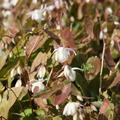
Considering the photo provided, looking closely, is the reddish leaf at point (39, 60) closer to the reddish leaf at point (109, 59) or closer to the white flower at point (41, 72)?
the white flower at point (41, 72)

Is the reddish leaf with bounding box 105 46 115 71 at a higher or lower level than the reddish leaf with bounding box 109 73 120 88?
higher

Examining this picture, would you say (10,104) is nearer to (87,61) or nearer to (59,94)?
(59,94)

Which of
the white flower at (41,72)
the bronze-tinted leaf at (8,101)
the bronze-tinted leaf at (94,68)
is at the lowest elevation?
the bronze-tinted leaf at (8,101)

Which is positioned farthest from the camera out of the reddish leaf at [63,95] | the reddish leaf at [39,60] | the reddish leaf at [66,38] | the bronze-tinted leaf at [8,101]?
the reddish leaf at [66,38]

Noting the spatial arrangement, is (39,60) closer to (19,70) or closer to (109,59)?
(19,70)

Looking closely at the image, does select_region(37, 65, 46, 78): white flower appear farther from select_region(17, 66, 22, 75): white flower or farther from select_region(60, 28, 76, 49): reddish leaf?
select_region(60, 28, 76, 49): reddish leaf

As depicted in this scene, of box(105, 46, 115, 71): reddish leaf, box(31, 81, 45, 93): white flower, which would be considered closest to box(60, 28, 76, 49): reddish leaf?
box(105, 46, 115, 71): reddish leaf

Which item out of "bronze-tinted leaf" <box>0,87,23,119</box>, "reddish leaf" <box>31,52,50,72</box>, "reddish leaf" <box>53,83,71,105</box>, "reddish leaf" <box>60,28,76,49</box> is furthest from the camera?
"reddish leaf" <box>60,28,76,49</box>

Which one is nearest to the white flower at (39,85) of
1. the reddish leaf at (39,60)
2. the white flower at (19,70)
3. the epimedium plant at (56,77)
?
the epimedium plant at (56,77)

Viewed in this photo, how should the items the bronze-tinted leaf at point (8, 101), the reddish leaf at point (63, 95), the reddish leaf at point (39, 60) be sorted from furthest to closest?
the reddish leaf at point (39, 60)
the bronze-tinted leaf at point (8, 101)
the reddish leaf at point (63, 95)
